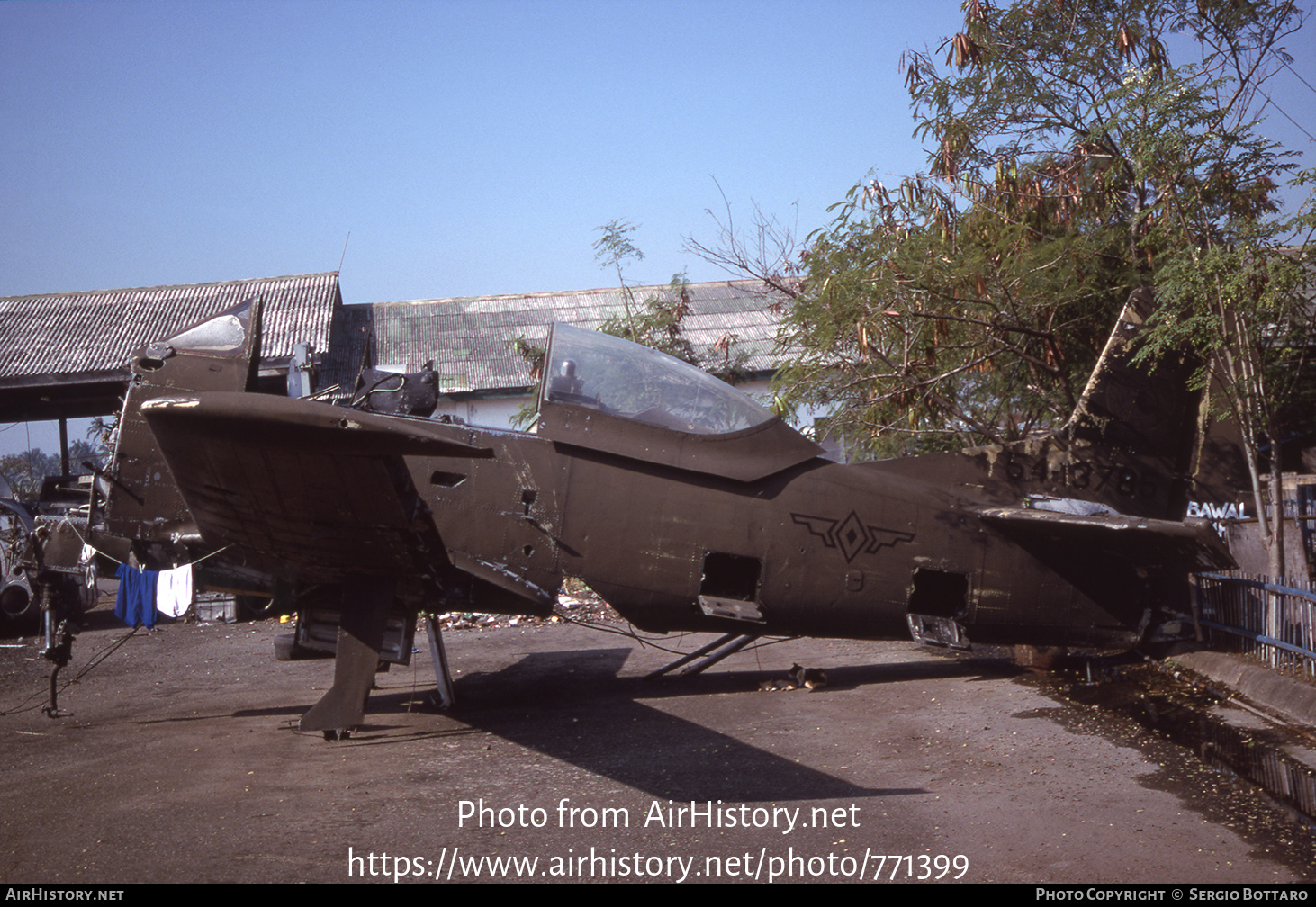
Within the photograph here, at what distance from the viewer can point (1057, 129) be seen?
1074 centimetres

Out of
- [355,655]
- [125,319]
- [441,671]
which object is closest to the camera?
[355,655]

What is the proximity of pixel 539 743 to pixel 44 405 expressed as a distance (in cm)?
2014

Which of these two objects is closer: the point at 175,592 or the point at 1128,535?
the point at 1128,535

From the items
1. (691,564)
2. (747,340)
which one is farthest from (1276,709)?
(747,340)

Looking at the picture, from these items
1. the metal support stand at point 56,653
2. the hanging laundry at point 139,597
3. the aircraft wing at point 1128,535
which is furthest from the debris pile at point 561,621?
the aircraft wing at point 1128,535

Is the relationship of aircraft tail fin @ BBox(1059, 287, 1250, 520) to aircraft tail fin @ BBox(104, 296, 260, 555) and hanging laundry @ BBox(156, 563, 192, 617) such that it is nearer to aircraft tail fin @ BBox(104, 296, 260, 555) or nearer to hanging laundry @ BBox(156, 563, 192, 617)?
aircraft tail fin @ BBox(104, 296, 260, 555)

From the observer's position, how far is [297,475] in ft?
18.0

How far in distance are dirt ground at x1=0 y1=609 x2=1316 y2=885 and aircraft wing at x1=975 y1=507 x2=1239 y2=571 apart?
4.37 ft

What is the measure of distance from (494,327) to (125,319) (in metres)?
8.98

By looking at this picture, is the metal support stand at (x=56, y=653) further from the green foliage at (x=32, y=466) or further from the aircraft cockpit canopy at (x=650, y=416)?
the green foliage at (x=32, y=466)

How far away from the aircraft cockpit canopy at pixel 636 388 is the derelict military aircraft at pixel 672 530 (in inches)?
0.6

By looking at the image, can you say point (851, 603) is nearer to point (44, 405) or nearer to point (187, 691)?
point (187, 691)

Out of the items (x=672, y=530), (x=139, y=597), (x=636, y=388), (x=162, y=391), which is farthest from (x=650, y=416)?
(x=139, y=597)

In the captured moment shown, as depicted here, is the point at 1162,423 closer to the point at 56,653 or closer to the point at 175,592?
the point at 175,592
